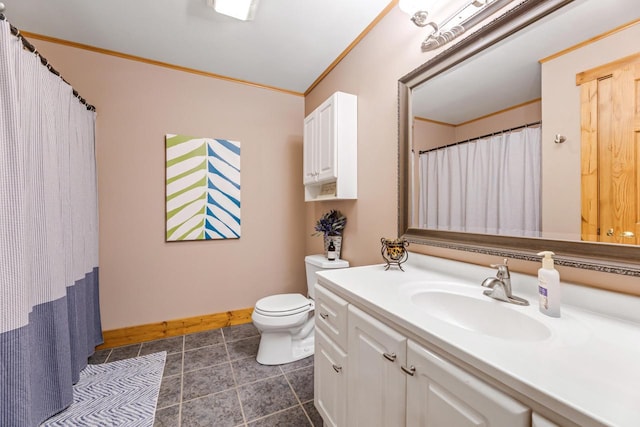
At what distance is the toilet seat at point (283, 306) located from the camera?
1863 millimetres

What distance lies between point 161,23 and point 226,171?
120 cm

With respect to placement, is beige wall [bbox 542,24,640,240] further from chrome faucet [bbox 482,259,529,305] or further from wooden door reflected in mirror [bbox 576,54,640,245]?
chrome faucet [bbox 482,259,529,305]

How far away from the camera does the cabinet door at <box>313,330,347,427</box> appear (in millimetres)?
1080

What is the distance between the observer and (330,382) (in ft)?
3.87

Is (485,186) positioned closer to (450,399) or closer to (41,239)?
(450,399)

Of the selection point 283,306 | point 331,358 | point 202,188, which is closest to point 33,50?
point 202,188

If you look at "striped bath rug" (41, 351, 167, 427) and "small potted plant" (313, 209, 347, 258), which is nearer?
"striped bath rug" (41, 351, 167, 427)

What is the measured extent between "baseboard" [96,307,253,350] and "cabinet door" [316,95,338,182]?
5.37 ft

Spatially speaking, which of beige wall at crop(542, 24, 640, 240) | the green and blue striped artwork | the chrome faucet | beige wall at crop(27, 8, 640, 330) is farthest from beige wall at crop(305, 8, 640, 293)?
the green and blue striped artwork

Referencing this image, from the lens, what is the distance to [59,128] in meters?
Answer: 1.62

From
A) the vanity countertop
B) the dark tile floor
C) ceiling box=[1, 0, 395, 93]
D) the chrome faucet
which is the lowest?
the dark tile floor

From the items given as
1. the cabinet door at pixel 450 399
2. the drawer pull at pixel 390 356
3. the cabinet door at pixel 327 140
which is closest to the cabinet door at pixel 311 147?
the cabinet door at pixel 327 140

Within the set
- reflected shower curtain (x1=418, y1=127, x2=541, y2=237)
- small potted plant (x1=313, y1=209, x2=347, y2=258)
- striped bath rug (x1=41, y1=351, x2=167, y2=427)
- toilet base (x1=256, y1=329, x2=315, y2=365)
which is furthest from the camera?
small potted plant (x1=313, y1=209, x2=347, y2=258)

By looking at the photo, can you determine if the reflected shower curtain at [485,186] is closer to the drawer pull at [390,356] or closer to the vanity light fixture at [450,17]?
the vanity light fixture at [450,17]
